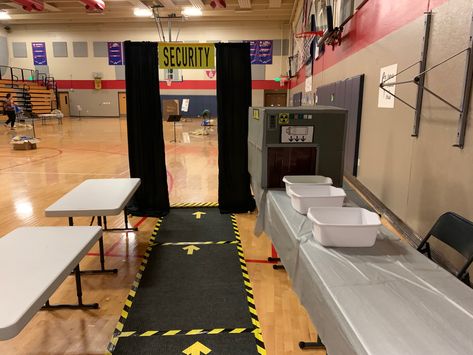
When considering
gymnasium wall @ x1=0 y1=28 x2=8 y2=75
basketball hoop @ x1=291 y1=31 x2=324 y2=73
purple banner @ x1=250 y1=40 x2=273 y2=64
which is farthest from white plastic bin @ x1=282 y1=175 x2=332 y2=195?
gymnasium wall @ x1=0 y1=28 x2=8 y2=75

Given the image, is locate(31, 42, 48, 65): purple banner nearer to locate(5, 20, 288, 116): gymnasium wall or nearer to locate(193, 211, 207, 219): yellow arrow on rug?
locate(5, 20, 288, 116): gymnasium wall

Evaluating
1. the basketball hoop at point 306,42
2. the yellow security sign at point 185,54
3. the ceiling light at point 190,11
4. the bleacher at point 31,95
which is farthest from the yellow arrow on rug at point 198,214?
the bleacher at point 31,95

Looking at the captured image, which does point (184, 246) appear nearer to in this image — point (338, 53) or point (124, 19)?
point (338, 53)

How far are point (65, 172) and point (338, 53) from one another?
5647mm

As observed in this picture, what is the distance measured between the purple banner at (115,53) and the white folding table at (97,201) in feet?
63.2

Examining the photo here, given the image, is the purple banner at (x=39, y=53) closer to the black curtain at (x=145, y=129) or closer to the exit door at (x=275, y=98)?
the exit door at (x=275, y=98)

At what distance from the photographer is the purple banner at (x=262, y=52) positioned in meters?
19.9

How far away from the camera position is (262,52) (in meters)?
20.1

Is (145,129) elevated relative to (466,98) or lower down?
lower down

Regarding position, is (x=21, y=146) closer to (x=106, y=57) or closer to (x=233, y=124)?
(x=233, y=124)

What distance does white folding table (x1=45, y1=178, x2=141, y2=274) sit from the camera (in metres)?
2.72

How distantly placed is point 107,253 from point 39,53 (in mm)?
21854

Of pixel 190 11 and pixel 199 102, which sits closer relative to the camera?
pixel 190 11

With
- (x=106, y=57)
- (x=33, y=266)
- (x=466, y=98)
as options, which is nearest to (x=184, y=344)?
(x=33, y=266)
